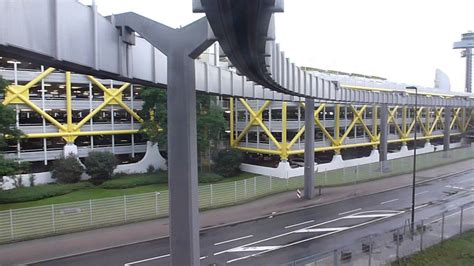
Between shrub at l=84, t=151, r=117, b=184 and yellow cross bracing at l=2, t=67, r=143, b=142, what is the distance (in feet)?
9.48

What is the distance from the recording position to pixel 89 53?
8.70m

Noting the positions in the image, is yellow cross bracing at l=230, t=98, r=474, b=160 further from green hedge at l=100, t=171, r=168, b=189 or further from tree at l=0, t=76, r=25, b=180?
tree at l=0, t=76, r=25, b=180

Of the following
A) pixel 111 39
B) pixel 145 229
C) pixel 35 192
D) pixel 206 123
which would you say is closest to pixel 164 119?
pixel 206 123

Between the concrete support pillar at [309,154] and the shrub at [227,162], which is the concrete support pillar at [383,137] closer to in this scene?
the shrub at [227,162]

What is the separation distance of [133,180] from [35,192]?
7.69 m

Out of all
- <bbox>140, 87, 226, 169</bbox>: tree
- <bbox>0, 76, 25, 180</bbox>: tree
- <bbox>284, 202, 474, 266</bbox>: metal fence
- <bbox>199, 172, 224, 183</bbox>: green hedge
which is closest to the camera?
<bbox>284, 202, 474, 266</bbox>: metal fence

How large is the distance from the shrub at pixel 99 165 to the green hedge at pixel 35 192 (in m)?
2.19

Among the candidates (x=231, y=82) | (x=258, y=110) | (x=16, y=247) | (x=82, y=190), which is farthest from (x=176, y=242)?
(x=258, y=110)

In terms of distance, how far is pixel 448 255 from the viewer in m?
16.3

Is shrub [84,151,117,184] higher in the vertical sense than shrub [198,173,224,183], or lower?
higher

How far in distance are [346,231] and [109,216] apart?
1320 centimetres

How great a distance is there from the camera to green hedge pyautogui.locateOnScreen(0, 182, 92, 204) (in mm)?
28250

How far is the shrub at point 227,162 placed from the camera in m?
39.4

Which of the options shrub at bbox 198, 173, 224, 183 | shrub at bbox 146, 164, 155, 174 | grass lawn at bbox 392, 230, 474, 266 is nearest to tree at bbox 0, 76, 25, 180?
shrub at bbox 198, 173, 224, 183
